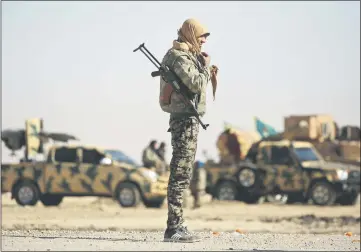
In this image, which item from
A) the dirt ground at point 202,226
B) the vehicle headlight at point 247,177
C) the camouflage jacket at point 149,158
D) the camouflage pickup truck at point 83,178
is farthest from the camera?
the vehicle headlight at point 247,177

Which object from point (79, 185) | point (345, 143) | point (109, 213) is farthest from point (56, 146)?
point (345, 143)

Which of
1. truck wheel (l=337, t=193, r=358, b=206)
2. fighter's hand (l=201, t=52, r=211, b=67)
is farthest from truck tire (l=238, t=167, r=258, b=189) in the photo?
fighter's hand (l=201, t=52, r=211, b=67)

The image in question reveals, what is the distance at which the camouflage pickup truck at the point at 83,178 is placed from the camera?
24938mm

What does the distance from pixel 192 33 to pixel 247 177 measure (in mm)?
18968

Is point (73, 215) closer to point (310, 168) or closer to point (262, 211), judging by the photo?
point (262, 211)

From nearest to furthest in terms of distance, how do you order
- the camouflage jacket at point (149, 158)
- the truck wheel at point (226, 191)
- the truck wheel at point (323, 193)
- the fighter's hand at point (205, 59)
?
the fighter's hand at point (205, 59) < the camouflage jacket at point (149, 158) < the truck wheel at point (323, 193) < the truck wheel at point (226, 191)

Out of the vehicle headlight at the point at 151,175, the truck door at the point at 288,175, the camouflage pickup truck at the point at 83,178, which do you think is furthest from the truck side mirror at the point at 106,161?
the truck door at the point at 288,175

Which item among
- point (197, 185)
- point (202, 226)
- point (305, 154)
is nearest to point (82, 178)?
point (197, 185)

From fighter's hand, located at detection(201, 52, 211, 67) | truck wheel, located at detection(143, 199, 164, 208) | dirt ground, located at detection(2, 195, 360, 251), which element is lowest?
dirt ground, located at detection(2, 195, 360, 251)

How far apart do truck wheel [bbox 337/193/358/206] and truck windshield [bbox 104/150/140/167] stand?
6.48 metres

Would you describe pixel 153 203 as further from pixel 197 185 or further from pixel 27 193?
pixel 27 193

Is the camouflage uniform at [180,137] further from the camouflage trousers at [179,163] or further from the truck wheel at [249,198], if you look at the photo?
the truck wheel at [249,198]

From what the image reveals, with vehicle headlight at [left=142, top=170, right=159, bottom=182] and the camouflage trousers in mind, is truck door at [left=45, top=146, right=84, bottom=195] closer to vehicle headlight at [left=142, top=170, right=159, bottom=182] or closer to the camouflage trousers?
vehicle headlight at [left=142, top=170, right=159, bottom=182]

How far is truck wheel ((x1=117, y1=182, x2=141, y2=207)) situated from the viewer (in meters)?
24.9
